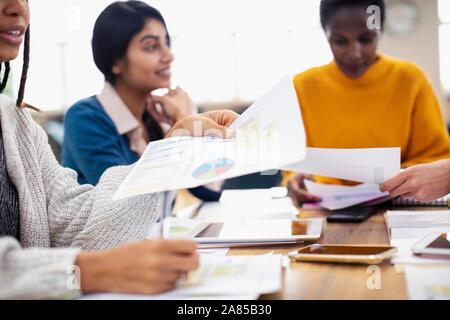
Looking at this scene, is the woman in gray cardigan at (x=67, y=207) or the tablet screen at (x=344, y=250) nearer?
the woman in gray cardigan at (x=67, y=207)

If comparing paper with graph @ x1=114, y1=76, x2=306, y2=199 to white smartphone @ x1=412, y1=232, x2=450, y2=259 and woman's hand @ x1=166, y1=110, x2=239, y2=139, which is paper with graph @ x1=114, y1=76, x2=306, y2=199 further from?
white smartphone @ x1=412, y1=232, x2=450, y2=259

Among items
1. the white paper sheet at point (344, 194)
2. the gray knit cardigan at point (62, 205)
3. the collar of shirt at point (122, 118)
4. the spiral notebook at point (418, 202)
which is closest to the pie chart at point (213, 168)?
the gray knit cardigan at point (62, 205)

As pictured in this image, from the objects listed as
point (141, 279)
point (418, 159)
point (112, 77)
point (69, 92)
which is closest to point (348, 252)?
point (141, 279)

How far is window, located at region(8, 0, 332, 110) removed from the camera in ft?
17.0

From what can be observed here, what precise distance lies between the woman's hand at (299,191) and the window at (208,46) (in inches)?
151

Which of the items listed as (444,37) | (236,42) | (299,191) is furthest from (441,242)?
(444,37)

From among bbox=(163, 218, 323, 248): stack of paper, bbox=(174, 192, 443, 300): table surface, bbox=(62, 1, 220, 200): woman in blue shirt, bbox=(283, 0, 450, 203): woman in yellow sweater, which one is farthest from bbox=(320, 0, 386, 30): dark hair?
bbox=(174, 192, 443, 300): table surface

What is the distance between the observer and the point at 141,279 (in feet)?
1.67

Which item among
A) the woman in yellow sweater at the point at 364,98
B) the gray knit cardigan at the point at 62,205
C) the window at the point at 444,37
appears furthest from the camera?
the window at the point at 444,37

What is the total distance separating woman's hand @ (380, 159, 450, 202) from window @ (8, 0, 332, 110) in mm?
4248

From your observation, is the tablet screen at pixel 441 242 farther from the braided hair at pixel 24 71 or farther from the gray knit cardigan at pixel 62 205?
the braided hair at pixel 24 71

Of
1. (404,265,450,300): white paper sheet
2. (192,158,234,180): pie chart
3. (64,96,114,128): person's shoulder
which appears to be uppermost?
(64,96,114,128): person's shoulder

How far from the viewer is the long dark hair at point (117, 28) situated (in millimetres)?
1560

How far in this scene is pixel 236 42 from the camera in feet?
17.6
